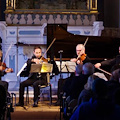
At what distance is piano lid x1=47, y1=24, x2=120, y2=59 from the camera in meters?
6.21

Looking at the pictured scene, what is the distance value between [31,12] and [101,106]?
7001 mm

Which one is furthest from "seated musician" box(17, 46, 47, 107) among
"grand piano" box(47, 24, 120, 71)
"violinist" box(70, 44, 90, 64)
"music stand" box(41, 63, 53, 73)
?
"violinist" box(70, 44, 90, 64)

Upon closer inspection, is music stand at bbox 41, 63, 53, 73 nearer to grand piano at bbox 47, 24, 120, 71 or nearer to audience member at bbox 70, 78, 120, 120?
grand piano at bbox 47, 24, 120, 71

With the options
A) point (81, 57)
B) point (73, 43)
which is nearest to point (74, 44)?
point (73, 43)

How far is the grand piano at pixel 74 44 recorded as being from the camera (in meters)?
6.22

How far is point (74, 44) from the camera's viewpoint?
648 cm

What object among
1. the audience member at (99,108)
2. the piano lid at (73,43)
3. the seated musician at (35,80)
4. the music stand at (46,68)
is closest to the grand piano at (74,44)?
the piano lid at (73,43)

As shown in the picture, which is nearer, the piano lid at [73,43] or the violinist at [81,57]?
the violinist at [81,57]

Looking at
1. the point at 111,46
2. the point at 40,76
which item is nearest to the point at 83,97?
the point at 40,76

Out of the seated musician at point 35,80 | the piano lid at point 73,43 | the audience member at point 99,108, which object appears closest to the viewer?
the audience member at point 99,108

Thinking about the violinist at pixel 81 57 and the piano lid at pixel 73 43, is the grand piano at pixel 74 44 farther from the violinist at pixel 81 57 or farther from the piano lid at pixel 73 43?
the violinist at pixel 81 57

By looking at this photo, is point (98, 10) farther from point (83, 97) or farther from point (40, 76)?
point (83, 97)

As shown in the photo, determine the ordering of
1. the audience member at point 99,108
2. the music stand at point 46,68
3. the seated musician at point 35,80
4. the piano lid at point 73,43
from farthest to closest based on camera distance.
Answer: the piano lid at point 73,43, the seated musician at point 35,80, the music stand at point 46,68, the audience member at point 99,108

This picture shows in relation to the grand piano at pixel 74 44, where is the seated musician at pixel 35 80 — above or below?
below
